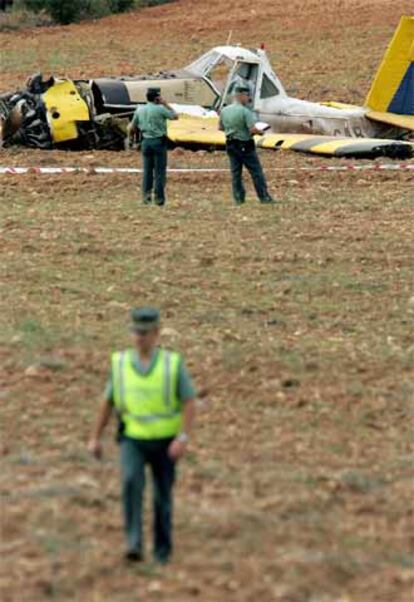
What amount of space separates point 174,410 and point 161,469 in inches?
10.7

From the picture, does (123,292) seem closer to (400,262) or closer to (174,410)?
(400,262)

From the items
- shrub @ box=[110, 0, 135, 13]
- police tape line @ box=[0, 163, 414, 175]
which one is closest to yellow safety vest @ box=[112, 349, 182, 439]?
police tape line @ box=[0, 163, 414, 175]

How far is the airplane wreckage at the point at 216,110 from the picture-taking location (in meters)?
23.0

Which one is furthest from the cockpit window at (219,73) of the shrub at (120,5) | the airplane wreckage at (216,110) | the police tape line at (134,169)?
the shrub at (120,5)

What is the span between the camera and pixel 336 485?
7.93m

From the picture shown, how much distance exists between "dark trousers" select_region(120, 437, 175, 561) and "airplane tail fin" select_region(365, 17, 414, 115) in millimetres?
19824

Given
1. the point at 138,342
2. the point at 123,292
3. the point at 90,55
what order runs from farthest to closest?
1. the point at 90,55
2. the point at 123,292
3. the point at 138,342

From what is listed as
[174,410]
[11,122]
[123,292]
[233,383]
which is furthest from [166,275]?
[11,122]

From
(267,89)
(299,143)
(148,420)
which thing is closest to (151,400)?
(148,420)

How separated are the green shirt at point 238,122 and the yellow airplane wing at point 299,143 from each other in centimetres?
484

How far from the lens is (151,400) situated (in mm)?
6738

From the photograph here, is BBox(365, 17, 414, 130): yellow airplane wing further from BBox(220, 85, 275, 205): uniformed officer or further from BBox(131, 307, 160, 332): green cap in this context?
BBox(131, 307, 160, 332): green cap

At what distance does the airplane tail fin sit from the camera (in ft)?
85.0

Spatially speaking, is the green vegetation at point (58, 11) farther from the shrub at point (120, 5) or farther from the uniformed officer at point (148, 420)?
the uniformed officer at point (148, 420)
